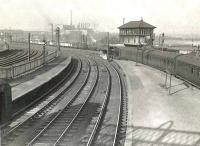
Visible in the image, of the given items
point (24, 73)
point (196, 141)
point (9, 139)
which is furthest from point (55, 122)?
point (24, 73)

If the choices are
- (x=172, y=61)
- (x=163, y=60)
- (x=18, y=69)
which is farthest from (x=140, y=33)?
(x=18, y=69)

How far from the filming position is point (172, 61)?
41.8 metres

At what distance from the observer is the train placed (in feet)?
109

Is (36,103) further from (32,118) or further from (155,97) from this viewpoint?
(155,97)

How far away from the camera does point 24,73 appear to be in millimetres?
34156

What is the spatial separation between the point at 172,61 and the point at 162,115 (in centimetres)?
2075

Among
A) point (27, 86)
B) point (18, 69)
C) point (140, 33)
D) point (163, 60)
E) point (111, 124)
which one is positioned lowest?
point (111, 124)

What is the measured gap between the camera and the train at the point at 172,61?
3316cm

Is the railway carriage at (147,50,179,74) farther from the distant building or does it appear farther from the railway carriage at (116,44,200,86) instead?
the distant building

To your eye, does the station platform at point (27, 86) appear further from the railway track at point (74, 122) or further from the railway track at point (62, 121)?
the railway track at point (62, 121)

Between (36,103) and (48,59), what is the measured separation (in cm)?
2359

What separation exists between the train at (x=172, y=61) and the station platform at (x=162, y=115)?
4.91ft

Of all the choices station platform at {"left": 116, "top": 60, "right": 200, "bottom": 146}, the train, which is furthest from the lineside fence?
the train

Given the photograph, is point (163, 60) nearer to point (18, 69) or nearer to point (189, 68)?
point (189, 68)
